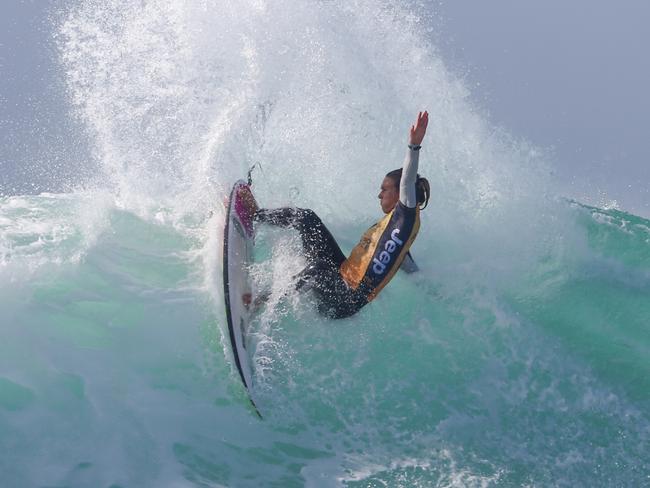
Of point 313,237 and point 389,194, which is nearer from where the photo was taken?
point 389,194

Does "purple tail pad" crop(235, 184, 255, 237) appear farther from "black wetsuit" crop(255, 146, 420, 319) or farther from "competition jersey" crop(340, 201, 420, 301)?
"competition jersey" crop(340, 201, 420, 301)

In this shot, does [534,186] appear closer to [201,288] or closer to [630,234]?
[630,234]

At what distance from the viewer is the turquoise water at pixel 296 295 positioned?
171 inches

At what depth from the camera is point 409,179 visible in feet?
15.8

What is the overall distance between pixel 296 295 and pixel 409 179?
55.1 inches

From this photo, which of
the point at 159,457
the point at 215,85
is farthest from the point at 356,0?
the point at 159,457

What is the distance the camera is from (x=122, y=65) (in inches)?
313

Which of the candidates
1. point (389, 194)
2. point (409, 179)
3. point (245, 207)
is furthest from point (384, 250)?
point (245, 207)

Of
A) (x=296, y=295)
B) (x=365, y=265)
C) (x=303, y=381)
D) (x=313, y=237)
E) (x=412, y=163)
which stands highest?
(x=412, y=163)

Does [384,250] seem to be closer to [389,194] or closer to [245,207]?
[389,194]

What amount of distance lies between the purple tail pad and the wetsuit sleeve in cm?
172

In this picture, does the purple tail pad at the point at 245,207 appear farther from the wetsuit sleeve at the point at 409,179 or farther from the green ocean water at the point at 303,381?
the wetsuit sleeve at the point at 409,179

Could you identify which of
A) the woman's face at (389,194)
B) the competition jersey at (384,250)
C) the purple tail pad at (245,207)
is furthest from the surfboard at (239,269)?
the woman's face at (389,194)

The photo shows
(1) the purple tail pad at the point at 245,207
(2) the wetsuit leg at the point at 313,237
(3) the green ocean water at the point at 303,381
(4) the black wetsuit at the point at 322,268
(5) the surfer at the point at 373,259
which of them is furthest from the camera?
(1) the purple tail pad at the point at 245,207
